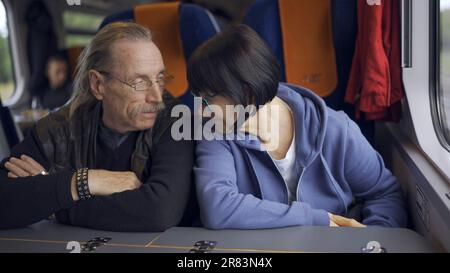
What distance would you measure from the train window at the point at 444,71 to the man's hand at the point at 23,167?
4.25 feet

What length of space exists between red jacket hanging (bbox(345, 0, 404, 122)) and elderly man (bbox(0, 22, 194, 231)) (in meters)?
0.66

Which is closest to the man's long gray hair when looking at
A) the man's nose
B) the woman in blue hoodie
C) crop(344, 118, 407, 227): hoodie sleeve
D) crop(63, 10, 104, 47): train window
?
the man's nose

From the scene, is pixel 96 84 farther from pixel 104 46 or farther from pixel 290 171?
pixel 290 171

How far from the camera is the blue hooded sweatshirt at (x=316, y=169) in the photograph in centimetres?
140

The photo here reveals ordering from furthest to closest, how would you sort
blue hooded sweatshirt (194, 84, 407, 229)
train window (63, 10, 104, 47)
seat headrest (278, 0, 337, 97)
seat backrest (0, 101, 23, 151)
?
1. train window (63, 10, 104, 47)
2. seat backrest (0, 101, 23, 151)
3. seat headrest (278, 0, 337, 97)
4. blue hooded sweatshirt (194, 84, 407, 229)

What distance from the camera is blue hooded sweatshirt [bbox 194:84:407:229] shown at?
4.58ft

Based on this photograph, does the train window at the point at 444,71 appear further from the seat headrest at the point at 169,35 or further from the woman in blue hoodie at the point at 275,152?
the seat headrest at the point at 169,35

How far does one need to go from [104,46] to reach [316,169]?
750 millimetres

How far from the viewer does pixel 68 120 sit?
159 cm

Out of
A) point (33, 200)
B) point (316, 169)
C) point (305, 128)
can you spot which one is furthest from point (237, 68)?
point (33, 200)

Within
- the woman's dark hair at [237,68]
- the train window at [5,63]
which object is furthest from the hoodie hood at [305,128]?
the train window at [5,63]

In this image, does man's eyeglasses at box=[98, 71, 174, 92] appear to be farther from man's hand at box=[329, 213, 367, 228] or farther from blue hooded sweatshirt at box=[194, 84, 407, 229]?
man's hand at box=[329, 213, 367, 228]

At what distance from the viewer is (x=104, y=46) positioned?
1.51 m
